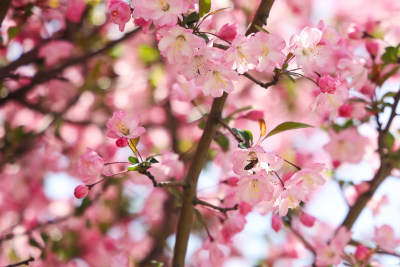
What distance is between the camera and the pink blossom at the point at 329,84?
1350 millimetres

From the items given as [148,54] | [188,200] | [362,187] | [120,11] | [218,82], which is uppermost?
[120,11]

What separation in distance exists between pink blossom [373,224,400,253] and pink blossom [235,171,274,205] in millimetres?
875

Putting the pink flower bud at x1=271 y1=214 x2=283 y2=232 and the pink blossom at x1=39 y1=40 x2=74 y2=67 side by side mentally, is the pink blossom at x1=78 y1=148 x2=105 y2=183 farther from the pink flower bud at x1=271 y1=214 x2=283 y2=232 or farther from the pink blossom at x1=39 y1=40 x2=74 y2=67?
the pink blossom at x1=39 y1=40 x2=74 y2=67

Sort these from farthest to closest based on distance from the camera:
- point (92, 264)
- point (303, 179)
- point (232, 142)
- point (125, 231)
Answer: point (125, 231)
point (92, 264)
point (232, 142)
point (303, 179)

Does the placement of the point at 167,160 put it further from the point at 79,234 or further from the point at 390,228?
the point at 79,234

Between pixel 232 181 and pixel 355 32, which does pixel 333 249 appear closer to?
pixel 232 181

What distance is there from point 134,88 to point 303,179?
8.58 ft

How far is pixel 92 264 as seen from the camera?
10.6 feet

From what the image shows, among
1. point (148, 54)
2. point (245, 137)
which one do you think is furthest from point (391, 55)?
point (148, 54)

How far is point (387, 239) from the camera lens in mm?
2002

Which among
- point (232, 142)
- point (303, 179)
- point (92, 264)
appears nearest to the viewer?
point (303, 179)

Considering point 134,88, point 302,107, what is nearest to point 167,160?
point 134,88

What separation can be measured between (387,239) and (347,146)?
1.50 ft

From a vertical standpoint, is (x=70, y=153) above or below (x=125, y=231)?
above
